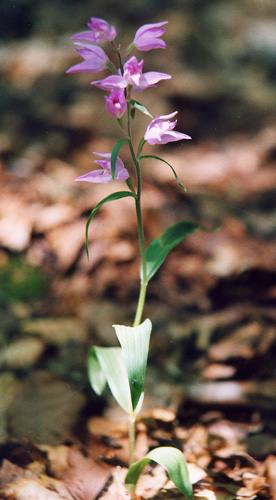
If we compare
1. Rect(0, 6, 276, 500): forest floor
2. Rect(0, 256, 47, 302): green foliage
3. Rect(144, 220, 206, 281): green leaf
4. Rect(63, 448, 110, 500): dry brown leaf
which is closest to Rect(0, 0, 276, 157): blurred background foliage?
Rect(0, 6, 276, 500): forest floor

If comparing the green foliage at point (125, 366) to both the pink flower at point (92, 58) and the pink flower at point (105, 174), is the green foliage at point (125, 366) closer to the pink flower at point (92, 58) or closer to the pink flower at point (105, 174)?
the pink flower at point (105, 174)

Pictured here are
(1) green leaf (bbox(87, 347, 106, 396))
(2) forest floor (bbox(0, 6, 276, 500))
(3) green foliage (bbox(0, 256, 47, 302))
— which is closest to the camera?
(2) forest floor (bbox(0, 6, 276, 500))

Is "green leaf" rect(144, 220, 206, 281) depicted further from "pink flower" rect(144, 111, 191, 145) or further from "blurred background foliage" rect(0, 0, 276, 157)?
"blurred background foliage" rect(0, 0, 276, 157)

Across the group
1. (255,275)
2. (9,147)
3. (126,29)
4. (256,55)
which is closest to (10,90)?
(9,147)

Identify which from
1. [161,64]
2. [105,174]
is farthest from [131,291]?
[161,64]

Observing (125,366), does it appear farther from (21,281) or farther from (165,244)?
(21,281)

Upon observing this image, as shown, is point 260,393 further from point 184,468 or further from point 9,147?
point 9,147
